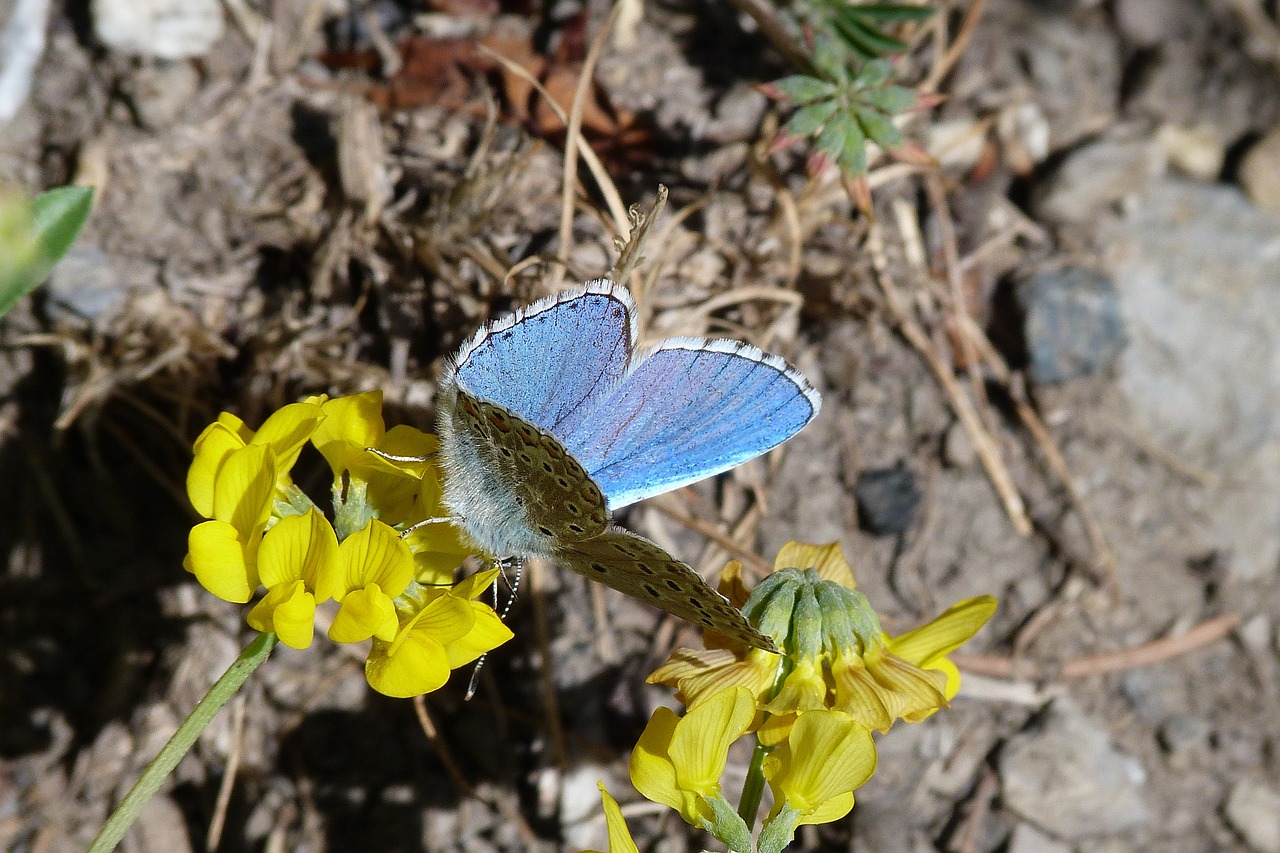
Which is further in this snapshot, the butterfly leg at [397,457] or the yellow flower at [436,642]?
the butterfly leg at [397,457]

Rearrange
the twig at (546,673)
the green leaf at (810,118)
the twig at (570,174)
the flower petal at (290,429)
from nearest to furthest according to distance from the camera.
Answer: the flower petal at (290,429) < the green leaf at (810,118) < the twig at (570,174) < the twig at (546,673)

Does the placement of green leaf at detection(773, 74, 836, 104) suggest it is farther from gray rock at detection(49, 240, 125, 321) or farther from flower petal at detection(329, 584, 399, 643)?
gray rock at detection(49, 240, 125, 321)

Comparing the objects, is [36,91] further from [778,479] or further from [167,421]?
[778,479]

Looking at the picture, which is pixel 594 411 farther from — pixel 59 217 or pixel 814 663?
pixel 59 217

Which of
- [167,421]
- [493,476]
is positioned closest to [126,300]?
[167,421]

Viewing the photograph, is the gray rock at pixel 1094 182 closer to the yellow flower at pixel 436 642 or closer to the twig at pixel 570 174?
the twig at pixel 570 174

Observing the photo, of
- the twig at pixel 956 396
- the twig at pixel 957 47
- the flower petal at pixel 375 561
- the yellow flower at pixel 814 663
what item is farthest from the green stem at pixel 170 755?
the twig at pixel 957 47
